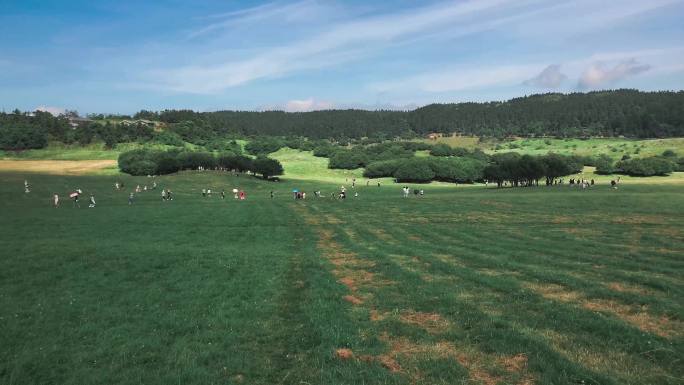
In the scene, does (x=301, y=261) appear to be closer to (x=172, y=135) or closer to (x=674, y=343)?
(x=674, y=343)

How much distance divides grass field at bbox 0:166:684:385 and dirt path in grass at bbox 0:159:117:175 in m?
94.5

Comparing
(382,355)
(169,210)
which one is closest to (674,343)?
(382,355)

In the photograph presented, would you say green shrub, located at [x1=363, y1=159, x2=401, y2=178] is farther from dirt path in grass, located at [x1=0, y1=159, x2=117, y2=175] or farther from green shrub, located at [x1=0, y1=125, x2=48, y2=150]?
green shrub, located at [x1=0, y1=125, x2=48, y2=150]

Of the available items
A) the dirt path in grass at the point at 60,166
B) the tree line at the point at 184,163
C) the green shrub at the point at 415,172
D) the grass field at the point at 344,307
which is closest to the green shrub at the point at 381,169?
the green shrub at the point at 415,172

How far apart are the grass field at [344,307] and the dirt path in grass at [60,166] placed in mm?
94529

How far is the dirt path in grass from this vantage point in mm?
117062

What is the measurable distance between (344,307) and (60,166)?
136 meters

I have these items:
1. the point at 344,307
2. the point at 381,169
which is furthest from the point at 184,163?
the point at 344,307

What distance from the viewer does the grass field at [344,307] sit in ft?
35.7

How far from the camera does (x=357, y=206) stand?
206 ft

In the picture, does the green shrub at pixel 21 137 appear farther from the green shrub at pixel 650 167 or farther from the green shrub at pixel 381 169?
the green shrub at pixel 650 167

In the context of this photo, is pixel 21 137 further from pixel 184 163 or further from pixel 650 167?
pixel 650 167

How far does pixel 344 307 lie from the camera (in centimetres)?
1622

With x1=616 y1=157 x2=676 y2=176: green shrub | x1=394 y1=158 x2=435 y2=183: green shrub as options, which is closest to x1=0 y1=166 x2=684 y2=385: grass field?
x1=394 y1=158 x2=435 y2=183: green shrub
